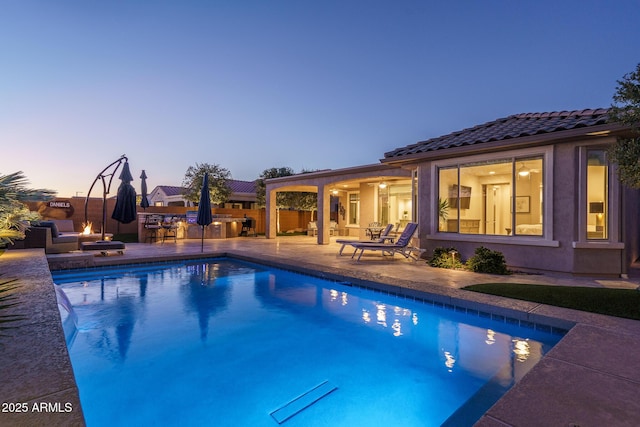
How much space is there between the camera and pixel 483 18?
14.7 m

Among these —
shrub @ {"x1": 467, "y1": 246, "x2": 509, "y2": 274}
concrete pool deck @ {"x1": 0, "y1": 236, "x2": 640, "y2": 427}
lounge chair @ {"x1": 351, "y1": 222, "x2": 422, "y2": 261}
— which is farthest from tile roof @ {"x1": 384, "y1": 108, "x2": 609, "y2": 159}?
concrete pool deck @ {"x1": 0, "y1": 236, "x2": 640, "y2": 427}

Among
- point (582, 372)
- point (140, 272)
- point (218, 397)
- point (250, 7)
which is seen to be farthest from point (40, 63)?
point (582, 372)

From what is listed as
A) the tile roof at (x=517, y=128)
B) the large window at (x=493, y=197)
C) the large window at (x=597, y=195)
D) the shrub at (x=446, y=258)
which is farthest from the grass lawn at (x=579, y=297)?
the tile roof at (x=517, y=128)

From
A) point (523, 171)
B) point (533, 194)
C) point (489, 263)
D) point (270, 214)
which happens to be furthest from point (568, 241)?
point (270, 214)

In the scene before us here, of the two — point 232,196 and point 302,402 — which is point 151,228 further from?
point 232,196

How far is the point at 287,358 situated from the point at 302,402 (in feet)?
3.11

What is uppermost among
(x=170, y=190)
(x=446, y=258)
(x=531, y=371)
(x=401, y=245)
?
(x=170, y=190)

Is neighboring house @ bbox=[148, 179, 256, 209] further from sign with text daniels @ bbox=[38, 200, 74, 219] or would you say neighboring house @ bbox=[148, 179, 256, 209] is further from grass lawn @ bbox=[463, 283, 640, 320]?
grass lawn @ bbox=[463, 283, 640, 320]

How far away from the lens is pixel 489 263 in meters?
7.41

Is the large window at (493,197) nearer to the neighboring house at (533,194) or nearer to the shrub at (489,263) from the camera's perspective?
the neighboring house at (533,194)

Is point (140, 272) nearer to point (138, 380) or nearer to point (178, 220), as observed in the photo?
point (138, 380)

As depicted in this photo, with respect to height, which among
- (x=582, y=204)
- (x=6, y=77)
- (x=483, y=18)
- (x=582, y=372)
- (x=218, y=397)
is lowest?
(x=218, y=397)

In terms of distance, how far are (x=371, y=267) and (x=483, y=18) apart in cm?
1332

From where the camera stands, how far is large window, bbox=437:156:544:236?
7.79 m
